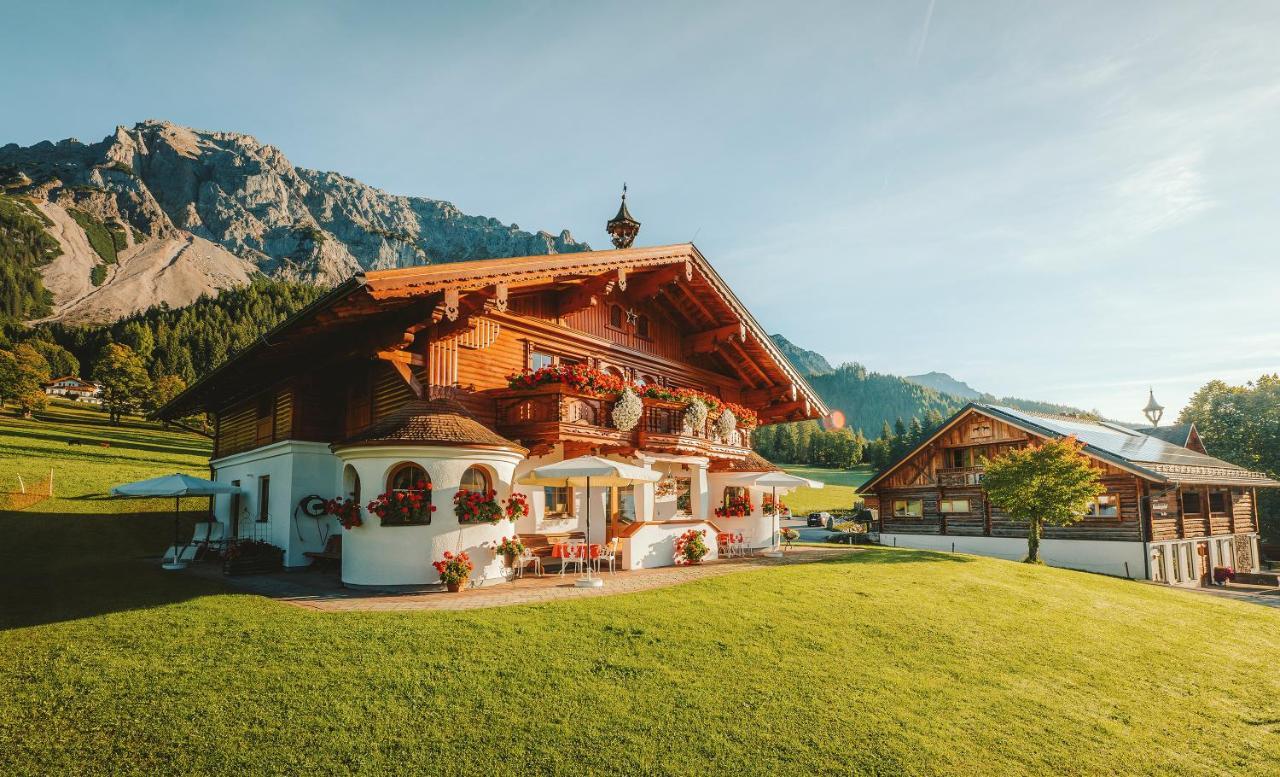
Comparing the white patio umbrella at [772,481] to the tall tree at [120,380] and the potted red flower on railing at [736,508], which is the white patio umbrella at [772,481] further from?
the tall tree at [120,380]

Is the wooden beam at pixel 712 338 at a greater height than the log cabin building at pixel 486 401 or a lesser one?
greater

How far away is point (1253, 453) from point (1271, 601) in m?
29.2

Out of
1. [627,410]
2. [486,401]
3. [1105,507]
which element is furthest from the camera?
[1105,507]

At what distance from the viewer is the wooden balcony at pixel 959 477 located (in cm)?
3378

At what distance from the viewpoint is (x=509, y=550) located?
1395cm

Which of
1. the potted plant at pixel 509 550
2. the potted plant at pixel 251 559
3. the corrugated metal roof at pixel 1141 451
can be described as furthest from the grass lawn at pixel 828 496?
the potted plant at pixel 251 559

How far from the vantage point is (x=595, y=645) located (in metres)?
8.55

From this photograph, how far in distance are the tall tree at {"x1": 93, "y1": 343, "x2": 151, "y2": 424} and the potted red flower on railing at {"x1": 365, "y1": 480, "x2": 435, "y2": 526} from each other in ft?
224

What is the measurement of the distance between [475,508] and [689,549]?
6604 millimetres

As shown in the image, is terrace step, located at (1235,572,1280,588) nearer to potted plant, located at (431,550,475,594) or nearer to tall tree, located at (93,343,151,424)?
potted plant, located at (431,550,475,594)

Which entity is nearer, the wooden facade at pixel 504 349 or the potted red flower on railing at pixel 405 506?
the potted red flower on railing at pixel 405 506

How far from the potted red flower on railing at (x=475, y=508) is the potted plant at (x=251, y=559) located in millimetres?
6631

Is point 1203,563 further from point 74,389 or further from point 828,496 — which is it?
point 74,389

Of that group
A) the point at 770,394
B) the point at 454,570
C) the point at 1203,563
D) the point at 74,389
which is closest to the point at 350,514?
the point at 454,570
